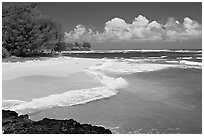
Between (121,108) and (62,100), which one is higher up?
(62,100)

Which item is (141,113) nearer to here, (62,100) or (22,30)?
(62,100)

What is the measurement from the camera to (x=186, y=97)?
31.2 feet

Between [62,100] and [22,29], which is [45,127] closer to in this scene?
[62,100]

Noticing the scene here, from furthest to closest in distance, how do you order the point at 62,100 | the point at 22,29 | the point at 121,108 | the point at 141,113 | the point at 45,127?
1. the point at 22,29
2. the point at 62,100
3. the point at 121,108
4. the point at 141,113
5. the point at 45,127

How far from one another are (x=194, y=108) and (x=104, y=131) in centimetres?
370

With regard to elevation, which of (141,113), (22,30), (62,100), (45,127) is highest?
(22,30)

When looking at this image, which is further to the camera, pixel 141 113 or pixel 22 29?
pixel 22 29

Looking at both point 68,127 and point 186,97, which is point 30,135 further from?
point 186,97

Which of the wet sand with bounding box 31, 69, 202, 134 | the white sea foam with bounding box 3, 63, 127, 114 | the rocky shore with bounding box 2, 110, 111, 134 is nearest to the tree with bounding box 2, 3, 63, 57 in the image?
the white sea foam with bounding box 3, 63, 127, 114

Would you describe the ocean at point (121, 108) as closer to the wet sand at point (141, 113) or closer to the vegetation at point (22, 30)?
the wet sand at point (141, 113)

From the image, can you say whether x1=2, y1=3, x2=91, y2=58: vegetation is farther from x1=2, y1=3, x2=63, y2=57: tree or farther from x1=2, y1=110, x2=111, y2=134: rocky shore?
x1=2, y1=110, x2=111, y2=134: rocky shore

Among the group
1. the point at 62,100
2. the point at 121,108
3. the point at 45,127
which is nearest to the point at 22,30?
the point at 62,100

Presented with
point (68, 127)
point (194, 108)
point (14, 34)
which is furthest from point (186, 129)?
point (14, 34)

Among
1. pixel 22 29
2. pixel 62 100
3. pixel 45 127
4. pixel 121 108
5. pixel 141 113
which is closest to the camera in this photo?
pixel 45 127
